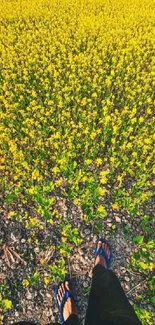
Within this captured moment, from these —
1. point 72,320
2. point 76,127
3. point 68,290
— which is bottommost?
point 72,320

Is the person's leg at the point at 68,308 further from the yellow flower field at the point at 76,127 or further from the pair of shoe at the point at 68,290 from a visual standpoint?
the yellow flower field at the point at 76,127

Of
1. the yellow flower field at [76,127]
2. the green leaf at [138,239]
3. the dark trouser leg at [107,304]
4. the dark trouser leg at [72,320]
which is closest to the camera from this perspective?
the dark trouser leg at [107,304]

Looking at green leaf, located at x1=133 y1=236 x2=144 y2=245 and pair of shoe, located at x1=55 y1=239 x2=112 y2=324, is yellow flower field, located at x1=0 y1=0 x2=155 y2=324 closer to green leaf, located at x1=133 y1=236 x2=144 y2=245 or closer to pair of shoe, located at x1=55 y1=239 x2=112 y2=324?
pair of shoe, located at x1=55 y1=239 x2=112 y2=324

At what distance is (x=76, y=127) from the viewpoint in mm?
4246

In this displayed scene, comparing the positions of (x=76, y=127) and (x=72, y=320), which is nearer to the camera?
(x=72, y=320)

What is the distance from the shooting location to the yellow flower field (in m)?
3.65

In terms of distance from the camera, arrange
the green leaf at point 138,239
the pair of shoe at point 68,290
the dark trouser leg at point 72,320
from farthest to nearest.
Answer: the green leaf at point 138,239 → the pair of shoe at point 68,290 → the dark trouser leg at point 72,320

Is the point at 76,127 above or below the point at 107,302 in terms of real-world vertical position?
above

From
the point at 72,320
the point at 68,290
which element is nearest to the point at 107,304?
the point at 72,320

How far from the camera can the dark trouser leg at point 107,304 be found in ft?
7.02

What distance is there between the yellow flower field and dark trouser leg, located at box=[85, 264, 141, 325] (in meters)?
0.60

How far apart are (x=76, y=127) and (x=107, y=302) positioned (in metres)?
2.61

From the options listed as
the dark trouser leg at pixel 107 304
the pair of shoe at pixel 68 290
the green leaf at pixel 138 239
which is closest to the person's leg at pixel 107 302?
the dark trouser leg at pixel 107 304

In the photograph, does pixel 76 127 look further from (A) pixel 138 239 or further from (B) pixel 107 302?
(B) pixel 107 302
